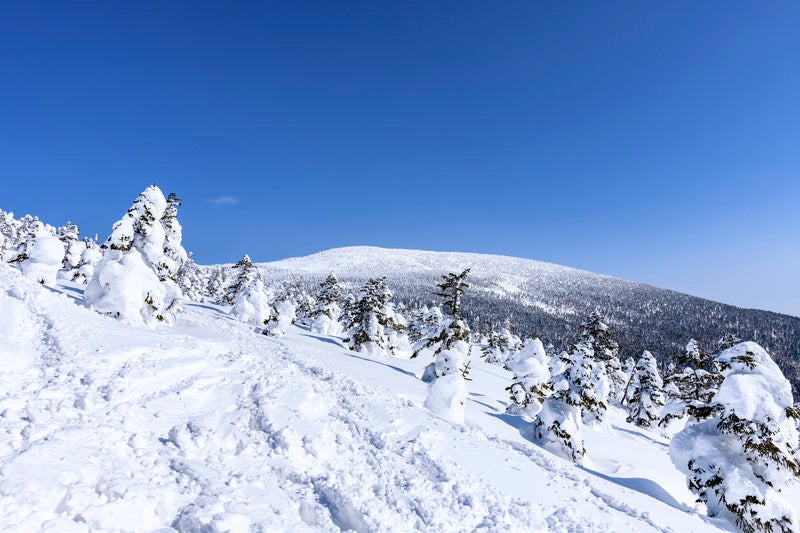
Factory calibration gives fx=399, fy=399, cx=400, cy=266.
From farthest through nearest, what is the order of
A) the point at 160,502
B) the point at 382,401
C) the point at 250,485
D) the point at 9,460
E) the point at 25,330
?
1. the point at 382,401
2. the point at 25,330
3. the point at 250,485
4. the point at 160,502
5. the point at 9,460

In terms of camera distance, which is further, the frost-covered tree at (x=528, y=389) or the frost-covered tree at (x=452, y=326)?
the frost-covered tree at (x=452, y=326)

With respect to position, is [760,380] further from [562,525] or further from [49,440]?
[49,440]

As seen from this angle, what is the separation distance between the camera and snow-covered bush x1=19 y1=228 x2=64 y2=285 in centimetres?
3147

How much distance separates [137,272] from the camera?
22.9m

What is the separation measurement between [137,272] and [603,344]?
39169mm

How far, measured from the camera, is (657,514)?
12680mm

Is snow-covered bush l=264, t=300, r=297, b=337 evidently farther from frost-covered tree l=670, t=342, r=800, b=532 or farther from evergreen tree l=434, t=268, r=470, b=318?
frost-covered tree l=670, t=342, r=800, b=532

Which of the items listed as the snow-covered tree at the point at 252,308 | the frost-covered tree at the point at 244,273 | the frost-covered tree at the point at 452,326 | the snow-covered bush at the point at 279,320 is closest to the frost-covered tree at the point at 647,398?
the frost-covered tree at the point at 452,326

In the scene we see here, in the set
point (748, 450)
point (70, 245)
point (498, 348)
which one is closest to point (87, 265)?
point (70, 245)

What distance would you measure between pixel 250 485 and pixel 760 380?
18951 millimetres

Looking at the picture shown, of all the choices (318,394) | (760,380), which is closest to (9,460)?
(318,394)

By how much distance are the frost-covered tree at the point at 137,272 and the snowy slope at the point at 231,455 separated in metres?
3.66

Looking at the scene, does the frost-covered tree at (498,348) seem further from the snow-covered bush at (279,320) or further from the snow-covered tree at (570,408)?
the snow-covered tree at (570,408)

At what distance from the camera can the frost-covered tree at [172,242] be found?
84.6 ft
